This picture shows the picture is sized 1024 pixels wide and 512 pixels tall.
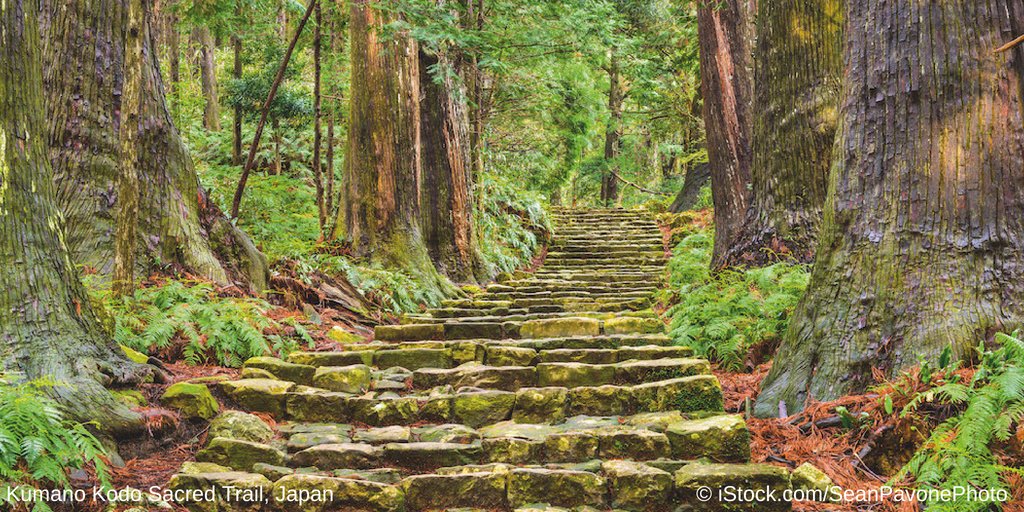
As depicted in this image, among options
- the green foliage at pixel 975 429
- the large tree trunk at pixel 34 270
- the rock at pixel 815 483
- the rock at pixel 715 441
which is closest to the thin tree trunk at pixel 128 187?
the large tree trunk at pixel 34 270

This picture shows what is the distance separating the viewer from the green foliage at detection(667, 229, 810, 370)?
5566 mm

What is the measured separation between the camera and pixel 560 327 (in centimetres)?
666

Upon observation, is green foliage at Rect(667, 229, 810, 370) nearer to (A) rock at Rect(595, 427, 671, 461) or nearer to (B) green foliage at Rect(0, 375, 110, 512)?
(A) rock at Rect(595, 427, 671, 461)

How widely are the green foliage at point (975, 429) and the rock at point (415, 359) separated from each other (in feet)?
11.4

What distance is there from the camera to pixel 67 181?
252 inches

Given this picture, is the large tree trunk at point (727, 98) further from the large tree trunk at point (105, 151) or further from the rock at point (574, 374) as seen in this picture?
the large tree trunk at point (105, 151)

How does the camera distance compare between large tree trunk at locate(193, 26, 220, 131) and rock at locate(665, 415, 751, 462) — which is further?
large tree trunk at locate(193, 26, 220, 131)

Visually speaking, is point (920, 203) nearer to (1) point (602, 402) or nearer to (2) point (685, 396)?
(2) point (685, 396)

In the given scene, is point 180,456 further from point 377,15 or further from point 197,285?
point 377,15

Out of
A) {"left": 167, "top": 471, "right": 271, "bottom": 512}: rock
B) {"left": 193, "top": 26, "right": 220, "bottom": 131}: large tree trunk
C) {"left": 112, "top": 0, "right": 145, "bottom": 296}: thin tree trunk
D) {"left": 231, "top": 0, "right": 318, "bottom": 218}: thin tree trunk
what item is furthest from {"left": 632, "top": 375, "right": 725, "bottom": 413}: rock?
{"left": 193, "top": 26, "right": 220, "bottom": 131}: large tree trunk

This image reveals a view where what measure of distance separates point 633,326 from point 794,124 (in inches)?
106

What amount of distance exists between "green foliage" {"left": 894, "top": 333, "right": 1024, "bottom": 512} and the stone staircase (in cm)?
63

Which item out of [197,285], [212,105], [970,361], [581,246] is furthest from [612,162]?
[970,361]

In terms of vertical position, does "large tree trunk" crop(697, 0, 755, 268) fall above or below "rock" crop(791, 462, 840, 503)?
above
